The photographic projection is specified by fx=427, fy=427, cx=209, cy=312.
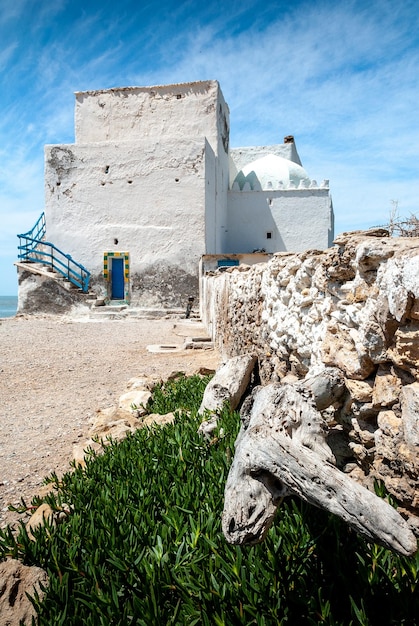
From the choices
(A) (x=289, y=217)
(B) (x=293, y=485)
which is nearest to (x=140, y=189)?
(A) (x=289, y=217)

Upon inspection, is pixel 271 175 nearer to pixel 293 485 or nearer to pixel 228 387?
pixel 228 387

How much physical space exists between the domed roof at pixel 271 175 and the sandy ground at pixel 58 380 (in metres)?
11.9

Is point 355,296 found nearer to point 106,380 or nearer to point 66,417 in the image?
point 66,417

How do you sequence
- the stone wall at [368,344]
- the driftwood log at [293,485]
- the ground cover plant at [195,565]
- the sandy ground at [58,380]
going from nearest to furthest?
the driftwood log at [293,485] < the ground cover plant at [195,565] < the stone wall at [368,344] < the sandy ground at [58,380]

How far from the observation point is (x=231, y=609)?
172cm

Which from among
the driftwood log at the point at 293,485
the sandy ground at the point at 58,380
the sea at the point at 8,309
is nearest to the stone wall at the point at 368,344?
the driftwood log at the point at 293,485

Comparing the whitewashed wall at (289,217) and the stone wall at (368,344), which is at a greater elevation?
the whitewashed wall at (289,217)

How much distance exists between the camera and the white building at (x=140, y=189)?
17.7 m

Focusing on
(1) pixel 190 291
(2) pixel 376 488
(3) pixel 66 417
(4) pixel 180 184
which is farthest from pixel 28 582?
(4) pixel 180 184

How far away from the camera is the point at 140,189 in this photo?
59.1 ft

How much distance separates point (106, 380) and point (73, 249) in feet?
42.7

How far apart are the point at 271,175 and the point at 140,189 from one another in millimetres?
7705

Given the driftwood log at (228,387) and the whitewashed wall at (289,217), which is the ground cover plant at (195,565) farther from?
the whitewashed wall at (289,217)

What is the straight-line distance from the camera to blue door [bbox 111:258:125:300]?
18141mm
